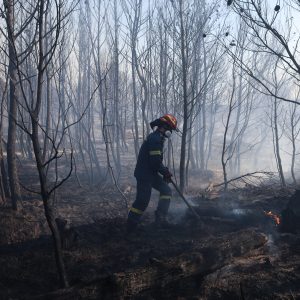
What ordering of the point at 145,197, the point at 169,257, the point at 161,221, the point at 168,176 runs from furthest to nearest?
the point at 161,221, the point at 145,197, the point at 168,176, the point at 169,257

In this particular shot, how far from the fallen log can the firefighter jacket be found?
172 centimetres

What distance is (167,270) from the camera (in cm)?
360

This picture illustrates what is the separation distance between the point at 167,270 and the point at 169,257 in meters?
0.85

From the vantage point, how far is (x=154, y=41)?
1290 centimetres

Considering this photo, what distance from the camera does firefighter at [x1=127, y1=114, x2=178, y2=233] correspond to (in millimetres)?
5812

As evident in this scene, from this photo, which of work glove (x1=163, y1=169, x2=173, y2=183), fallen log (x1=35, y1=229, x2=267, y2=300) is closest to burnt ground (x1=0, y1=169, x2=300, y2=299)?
fallen log (x1=35, y1=229, x2=267, y2=300)

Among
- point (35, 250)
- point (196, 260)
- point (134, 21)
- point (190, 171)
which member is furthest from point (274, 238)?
point (190, 171)

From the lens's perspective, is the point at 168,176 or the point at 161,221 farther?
the point at 161,221

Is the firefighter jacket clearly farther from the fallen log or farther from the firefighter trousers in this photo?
the fallen log

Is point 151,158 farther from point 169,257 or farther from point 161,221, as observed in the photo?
point 169,257

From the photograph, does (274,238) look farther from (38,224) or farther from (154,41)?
(154,41)

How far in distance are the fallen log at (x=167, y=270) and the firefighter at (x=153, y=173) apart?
1.61 metres

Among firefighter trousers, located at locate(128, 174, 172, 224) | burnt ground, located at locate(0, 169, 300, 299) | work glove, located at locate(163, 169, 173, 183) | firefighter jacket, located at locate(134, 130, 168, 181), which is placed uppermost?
firefighter jacket, located at locate(134, 130, 168, 181)

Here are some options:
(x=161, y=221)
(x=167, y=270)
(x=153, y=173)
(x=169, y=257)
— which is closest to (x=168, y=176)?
(x=153, y=173)
